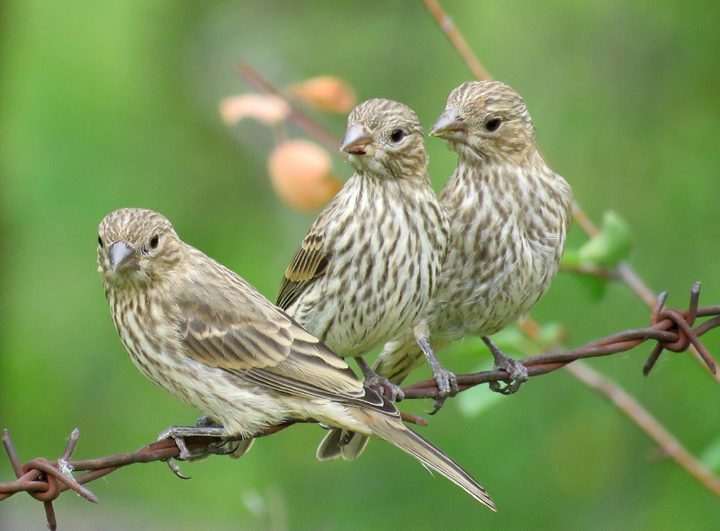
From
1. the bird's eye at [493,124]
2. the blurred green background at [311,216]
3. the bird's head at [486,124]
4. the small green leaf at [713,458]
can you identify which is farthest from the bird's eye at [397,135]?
the blurred green background at [311,216]

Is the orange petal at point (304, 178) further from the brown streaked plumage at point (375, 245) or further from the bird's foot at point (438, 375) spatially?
the bird's foot at point (438, 375)

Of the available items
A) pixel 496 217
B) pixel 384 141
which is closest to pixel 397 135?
pixel 384 141

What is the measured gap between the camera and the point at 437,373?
5.06m

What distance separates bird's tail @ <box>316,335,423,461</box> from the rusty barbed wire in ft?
1.62

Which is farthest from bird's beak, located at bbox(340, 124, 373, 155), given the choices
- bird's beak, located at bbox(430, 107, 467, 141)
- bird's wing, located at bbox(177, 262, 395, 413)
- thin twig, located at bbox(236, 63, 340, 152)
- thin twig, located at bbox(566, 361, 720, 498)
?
thin twig, located at bbox(566, 361, 720, 498)

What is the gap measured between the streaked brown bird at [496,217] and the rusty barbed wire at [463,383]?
1.29 ft

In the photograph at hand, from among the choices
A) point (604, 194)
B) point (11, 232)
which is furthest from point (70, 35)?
point (604, 194)

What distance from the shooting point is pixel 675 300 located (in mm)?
7895

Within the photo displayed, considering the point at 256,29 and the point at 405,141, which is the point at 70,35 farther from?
the point at 405,141

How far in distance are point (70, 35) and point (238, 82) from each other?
2117 millimetres

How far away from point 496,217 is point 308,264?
2.38 feet

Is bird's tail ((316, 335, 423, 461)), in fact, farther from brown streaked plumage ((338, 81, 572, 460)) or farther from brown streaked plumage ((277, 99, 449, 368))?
brown streaked plumage ((277, 99, 449, 368))

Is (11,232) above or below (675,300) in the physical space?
below

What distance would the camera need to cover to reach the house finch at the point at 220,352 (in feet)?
15.0
